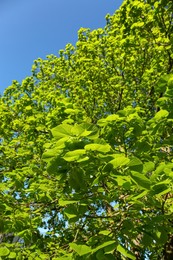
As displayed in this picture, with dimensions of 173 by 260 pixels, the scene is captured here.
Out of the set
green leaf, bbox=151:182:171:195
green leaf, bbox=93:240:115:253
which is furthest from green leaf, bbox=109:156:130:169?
green leaf, bbox=93:240:115:253

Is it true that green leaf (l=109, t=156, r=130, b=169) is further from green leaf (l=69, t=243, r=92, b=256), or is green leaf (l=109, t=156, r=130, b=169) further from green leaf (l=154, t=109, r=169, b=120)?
green leaf (l=154, t=109, r=169, b=120)

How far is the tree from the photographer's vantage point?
10.6ft

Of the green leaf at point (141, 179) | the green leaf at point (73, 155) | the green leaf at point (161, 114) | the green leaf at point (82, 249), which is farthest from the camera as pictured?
the green leaf at point (161, 114)

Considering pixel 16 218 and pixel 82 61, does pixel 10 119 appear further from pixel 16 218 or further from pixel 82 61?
pixel 16 218

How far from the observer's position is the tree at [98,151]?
325 centimetres

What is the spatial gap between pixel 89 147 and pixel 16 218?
2.59 m

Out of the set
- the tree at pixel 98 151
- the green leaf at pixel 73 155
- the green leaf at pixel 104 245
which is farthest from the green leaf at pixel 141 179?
the green leaf at pixel 104 245

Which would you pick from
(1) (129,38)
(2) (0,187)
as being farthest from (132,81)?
(2) (0,187)

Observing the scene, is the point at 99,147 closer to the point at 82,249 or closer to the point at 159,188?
the point at 159,188

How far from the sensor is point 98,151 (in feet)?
10.6

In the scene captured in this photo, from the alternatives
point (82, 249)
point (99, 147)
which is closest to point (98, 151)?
point (99, 147)

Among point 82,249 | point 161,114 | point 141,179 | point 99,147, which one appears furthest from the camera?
point 161,114

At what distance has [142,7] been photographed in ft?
24.7

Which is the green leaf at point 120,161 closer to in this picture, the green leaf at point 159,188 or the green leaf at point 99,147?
the green leaf at point 99,147
